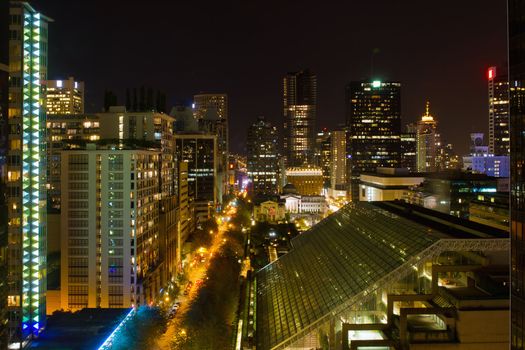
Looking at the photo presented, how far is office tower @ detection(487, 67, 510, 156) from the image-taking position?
160m

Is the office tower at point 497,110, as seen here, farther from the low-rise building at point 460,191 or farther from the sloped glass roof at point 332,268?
the sloped glass roof at point 332,268

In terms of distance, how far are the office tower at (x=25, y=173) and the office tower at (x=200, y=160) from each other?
3336 inches

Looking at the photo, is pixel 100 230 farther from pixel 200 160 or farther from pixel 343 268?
pixel 200 160

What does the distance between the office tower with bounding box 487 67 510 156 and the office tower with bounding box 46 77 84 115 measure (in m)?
129

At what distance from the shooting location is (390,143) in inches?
6708

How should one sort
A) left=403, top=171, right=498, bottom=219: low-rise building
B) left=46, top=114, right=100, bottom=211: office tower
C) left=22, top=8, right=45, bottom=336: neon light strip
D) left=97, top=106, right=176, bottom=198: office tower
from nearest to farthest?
left=22, top=8, right=45, bottom=336: neon light strip → left=97, top=106, right=176, bottom=198: office tower → left=403, top=171, right=498, bottom=219: low-rise building → left=46, top=114, right=100, bottom=211: office tower

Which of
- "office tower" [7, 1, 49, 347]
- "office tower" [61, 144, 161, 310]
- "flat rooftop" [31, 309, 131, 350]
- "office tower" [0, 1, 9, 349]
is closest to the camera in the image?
"office tower" [0, 1, 9, 349]

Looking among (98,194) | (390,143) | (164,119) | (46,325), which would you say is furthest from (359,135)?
(46,325)

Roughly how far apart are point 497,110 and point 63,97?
440ft

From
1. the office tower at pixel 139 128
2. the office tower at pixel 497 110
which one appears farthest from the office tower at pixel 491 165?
the office tower at pixel 139 128

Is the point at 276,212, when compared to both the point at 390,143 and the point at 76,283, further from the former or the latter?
the point at 76,283

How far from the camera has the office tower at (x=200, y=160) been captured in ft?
410

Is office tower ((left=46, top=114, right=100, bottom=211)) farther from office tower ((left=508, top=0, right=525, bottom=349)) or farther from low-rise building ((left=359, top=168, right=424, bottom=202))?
office tower ((left=508, top=0, right=525, bottom=349))

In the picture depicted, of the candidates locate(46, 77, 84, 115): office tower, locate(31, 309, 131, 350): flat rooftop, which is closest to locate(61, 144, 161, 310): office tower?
locate(31, 309, 131, 350): flat rooftop
